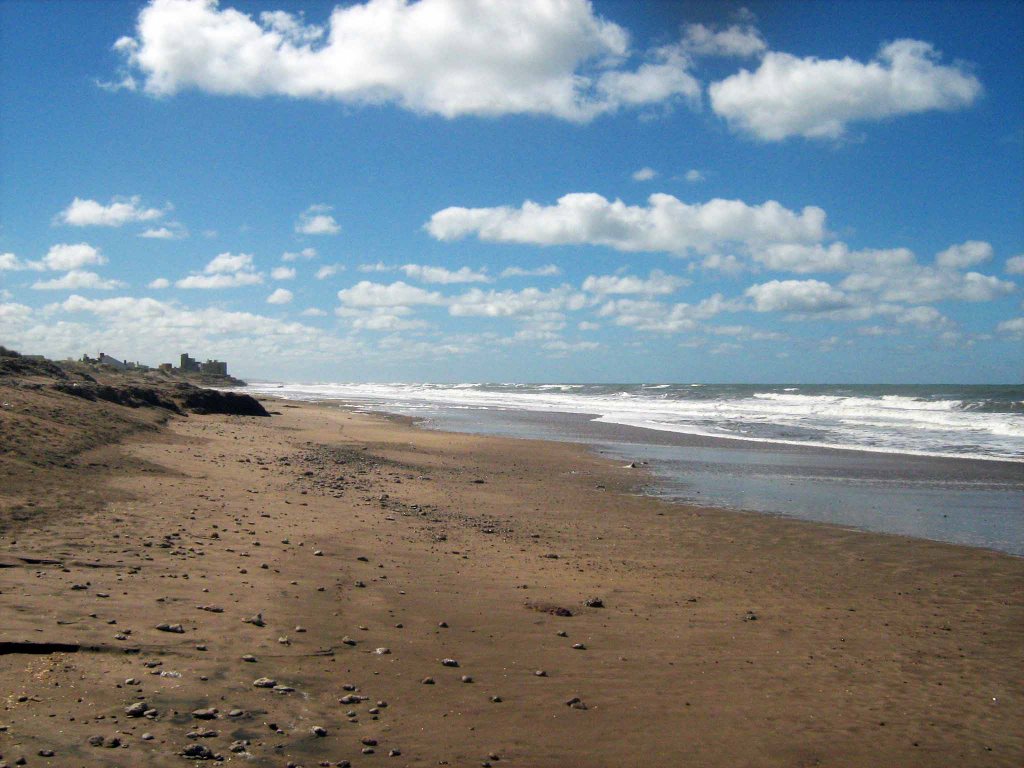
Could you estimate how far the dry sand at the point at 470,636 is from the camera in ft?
15.0

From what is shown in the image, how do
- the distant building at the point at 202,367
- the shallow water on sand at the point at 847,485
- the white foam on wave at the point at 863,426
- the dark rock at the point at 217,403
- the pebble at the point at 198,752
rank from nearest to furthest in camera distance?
the pebble at the point at 198,752, the shallow water on sand at the point at 847,485, the white foam on wave at the point at 863,426, the dark rock at the point at 217,403, the distant building at the point at 202,367

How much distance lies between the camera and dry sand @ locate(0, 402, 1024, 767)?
15.0 ft

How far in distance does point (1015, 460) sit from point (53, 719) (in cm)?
2551

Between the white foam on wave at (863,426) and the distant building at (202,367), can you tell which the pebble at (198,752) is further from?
the distant building at (202,367)

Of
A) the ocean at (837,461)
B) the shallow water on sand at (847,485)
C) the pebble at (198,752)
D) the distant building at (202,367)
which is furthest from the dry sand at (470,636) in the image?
the distant building at (202,367)

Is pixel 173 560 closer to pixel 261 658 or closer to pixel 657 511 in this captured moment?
pixel 261 658

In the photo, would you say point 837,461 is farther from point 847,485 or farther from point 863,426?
point 863,426

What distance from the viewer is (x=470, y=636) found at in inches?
253

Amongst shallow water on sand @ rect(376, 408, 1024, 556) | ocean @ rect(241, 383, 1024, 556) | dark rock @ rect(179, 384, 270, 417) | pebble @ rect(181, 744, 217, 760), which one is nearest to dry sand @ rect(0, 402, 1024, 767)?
pebble @ rect(181, 744, 217, 760)

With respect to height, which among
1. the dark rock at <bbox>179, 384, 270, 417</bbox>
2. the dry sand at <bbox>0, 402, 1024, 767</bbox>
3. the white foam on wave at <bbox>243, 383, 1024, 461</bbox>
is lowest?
the dry sand at <bbox>0, 402, 1024, 767</bbox>

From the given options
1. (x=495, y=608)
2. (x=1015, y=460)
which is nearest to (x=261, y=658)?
(x=495, y=608)

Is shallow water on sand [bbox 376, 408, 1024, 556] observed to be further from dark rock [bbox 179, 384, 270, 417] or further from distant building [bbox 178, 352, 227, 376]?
distant building [bbox 178, 352, 227, 376]

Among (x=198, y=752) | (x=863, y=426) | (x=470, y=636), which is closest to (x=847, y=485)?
(x=470, y=636)

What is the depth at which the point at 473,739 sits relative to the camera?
183 inches
